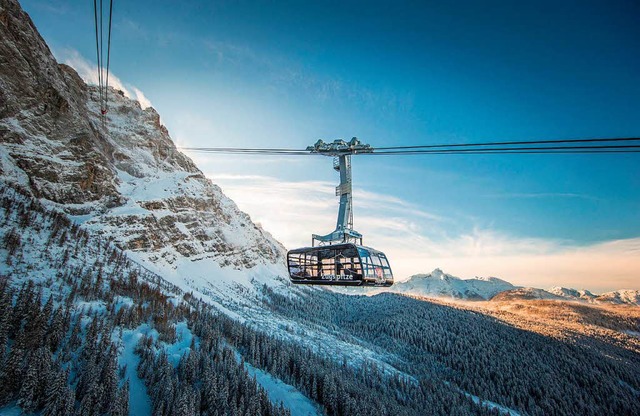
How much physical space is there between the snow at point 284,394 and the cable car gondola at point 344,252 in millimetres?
42443

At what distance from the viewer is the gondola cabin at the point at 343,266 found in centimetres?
1912

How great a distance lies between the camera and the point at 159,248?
13150 cm

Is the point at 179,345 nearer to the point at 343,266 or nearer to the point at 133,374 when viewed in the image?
the point at 133,374

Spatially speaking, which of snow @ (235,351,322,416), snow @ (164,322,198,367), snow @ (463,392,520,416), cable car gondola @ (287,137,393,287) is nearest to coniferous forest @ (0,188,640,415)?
snow @ (164,322,198,367)

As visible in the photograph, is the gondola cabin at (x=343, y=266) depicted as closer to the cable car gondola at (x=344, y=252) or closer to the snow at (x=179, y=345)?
the cable car gondola at (x=344, y=252)

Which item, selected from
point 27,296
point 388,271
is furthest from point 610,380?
point 27,296

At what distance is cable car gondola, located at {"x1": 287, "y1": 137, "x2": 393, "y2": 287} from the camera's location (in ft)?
59.1

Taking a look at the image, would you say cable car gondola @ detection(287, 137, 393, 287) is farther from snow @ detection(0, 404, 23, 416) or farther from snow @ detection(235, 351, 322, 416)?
snow @ detection(235, 351, 322, 416)

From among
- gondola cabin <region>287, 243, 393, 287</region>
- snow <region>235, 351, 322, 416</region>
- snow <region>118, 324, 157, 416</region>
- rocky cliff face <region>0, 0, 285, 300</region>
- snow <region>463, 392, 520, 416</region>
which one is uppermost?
rocky cliff face <region>0, 0, 285, 300</region>

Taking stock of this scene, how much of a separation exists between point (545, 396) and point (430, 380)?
42995mm

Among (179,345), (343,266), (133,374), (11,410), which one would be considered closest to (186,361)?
(179,345)

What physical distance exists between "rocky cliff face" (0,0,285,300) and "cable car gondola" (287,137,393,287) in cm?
9967

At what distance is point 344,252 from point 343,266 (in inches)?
46.7

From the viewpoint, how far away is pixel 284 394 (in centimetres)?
5622
